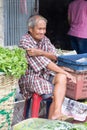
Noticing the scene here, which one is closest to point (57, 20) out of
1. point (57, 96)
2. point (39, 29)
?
point (39, 29)

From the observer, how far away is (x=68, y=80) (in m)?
4.91

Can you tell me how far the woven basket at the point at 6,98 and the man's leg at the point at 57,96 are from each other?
641mm

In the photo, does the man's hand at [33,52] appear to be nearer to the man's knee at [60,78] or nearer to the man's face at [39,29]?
the man's face at [39,29]

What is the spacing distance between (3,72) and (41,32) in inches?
43.4

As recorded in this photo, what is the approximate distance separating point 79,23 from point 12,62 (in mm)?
3236

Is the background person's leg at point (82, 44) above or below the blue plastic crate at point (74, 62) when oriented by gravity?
below

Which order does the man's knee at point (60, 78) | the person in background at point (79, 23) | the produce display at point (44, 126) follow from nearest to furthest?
the produce display at point (44, 126)
the man's knee at point (60, 78)
the person in background at point (79, 23)

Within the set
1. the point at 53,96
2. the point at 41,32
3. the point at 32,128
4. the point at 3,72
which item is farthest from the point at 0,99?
the point at 41,32

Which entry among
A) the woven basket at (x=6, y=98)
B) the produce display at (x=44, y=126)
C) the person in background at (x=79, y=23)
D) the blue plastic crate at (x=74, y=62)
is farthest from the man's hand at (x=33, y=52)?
the person in background at (x=79, y=23)

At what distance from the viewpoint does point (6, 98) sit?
3725 mm

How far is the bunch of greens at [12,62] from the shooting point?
3646mm

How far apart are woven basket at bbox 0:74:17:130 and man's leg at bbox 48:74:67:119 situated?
0.64 m

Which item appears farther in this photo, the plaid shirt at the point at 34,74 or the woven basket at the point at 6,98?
the plaid shirt at the point at 34,74

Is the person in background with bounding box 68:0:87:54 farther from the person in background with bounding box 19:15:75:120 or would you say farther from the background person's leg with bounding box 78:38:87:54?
the person in background with bounding box 19:15:75:120
